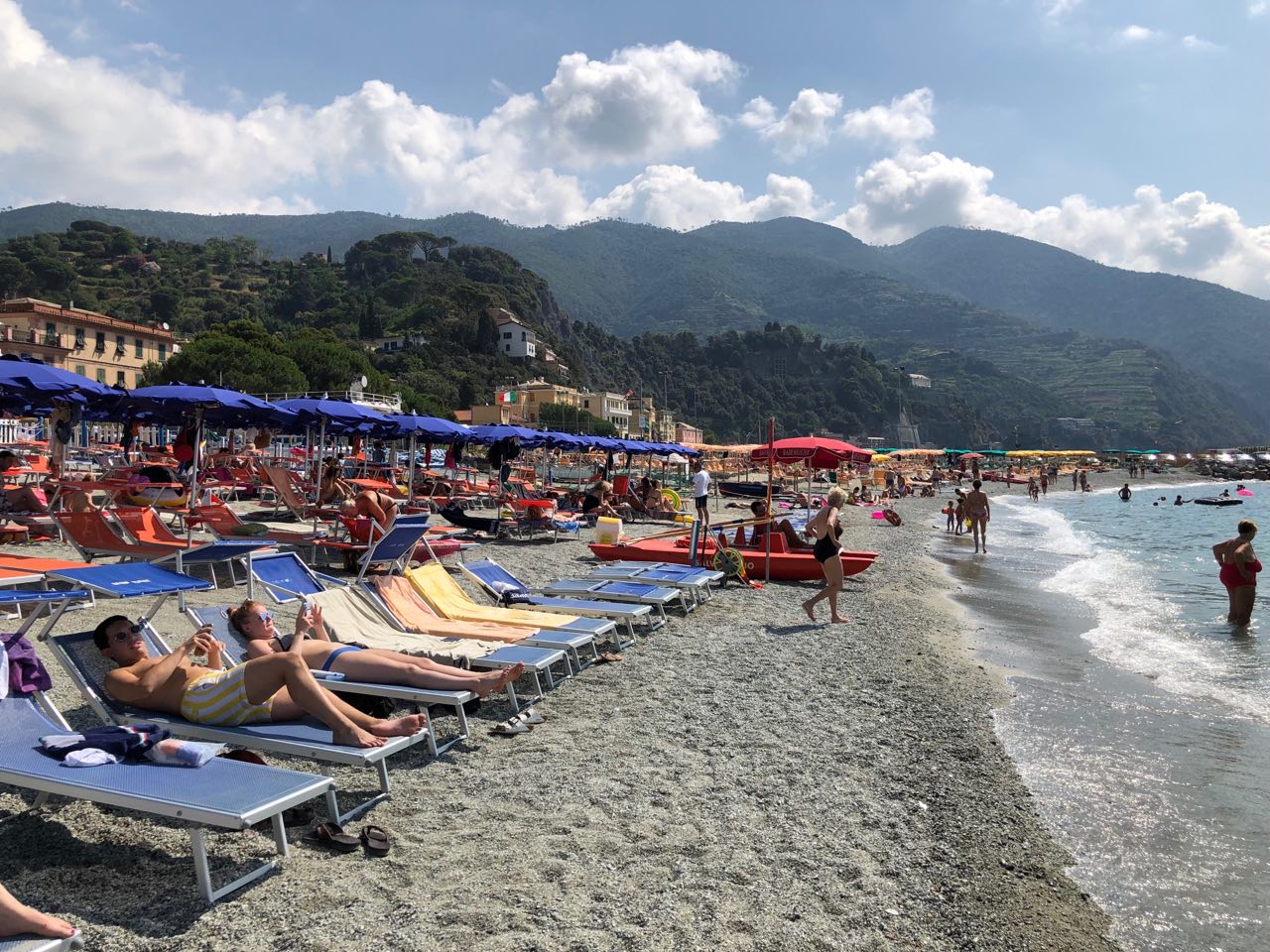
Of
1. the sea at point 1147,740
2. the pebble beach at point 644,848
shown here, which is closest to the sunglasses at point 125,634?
the pebble beach at point 644,848

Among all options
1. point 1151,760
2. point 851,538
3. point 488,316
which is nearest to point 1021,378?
point 488,316

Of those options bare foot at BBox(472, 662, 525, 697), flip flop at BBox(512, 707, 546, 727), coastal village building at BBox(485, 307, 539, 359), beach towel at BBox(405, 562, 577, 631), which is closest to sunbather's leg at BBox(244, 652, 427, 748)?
bare foot at BBox(472, 662, 525, 697)

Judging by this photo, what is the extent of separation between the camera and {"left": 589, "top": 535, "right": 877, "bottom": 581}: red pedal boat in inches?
417

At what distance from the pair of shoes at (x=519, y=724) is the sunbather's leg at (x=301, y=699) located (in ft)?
3.27

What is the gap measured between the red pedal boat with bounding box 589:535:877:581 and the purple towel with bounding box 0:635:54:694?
25.1 feet

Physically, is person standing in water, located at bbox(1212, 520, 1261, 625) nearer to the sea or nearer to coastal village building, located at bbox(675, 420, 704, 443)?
the sea

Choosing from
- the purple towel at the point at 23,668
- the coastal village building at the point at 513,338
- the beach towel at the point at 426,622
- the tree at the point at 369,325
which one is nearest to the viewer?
the purple towel at the point at 23,668

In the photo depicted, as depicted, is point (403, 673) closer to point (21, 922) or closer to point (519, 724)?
point (519, 724)

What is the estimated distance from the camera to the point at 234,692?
11.7ft

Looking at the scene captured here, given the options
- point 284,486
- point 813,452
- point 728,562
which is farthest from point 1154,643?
point 284,486

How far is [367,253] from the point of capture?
122 meters

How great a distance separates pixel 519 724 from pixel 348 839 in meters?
1.57

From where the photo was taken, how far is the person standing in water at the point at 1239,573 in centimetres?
932

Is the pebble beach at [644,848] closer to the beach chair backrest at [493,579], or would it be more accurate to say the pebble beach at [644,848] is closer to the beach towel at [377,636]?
the beach towel at [377,636]
